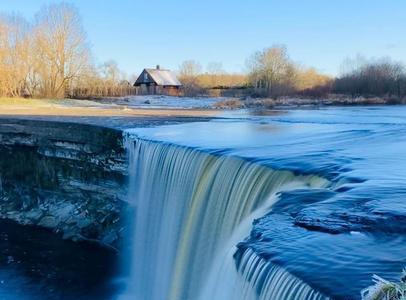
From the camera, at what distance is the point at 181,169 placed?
1071cm

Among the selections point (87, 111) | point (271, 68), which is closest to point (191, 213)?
point (87, 111)

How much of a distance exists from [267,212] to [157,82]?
68.9 meters

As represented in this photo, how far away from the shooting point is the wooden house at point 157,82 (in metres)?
72.5

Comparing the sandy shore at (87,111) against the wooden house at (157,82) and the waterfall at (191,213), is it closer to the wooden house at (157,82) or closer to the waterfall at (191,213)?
the waterfall at (191,213)

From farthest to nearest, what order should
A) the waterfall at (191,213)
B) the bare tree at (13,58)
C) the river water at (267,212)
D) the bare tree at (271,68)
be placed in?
1. the bare tree at (271,68)
2. the bare tree at (13,58)
3. the waterfall at (191,213)
4. the river water at (267,212)

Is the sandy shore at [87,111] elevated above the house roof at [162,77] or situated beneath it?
situated beneath

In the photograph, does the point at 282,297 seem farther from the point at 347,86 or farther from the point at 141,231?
the point at 347,86

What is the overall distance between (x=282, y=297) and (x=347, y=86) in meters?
42.1

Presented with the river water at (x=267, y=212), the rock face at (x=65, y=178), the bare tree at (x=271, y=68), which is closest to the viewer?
the river water at (x=267, y=212)

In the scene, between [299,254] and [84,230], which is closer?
[299,254]

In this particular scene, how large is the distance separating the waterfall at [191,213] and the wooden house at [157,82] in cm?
5984

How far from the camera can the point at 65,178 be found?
650 inches

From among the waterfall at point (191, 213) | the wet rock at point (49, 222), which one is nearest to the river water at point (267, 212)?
the waterfall at point (191, 213)

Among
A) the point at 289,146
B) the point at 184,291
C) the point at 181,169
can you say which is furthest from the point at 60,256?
the point at 289,146
